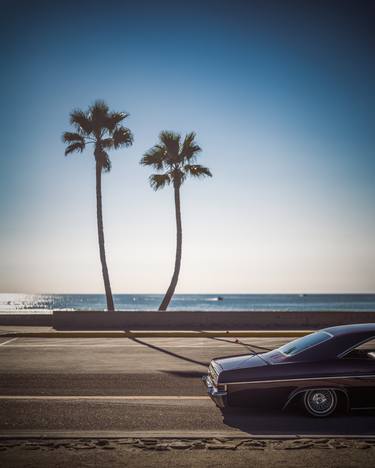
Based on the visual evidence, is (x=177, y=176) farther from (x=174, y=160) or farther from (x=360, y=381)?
(x=360, y=381)

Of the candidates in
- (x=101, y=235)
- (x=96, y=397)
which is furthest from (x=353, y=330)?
(x=101, y=235)

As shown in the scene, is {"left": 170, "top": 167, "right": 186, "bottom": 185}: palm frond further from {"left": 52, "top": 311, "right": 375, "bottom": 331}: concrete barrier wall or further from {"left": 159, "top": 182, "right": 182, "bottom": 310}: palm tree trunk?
{"left": 52, "top": 311, "right": 375, "bottom": 331}: concrete barrier wall

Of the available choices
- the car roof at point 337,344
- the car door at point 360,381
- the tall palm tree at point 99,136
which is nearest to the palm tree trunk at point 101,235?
the tall palm tree at point 99,136

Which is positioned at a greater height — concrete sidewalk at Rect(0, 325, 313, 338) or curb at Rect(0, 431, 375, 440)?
curb at Rect(0, 431, 375, 440)

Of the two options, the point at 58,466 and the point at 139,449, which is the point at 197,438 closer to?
the point at 139,449

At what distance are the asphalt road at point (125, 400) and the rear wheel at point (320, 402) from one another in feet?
0.43

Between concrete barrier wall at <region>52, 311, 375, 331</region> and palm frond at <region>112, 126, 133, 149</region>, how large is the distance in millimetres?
9247

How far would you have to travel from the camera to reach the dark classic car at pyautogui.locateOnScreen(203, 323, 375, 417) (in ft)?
19.5

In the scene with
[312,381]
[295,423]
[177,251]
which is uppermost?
[177,251]

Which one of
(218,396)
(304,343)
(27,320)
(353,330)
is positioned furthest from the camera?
(27,320)

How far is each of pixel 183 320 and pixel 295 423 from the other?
1299cm

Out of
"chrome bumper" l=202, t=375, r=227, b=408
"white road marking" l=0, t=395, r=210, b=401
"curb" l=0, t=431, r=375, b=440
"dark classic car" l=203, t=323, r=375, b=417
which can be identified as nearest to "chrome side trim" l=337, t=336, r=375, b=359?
"dark classic car" l=203, t=323, r=375, b=417

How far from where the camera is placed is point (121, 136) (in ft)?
76.2

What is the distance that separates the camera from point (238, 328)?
18.2m
